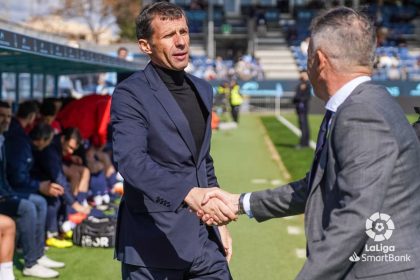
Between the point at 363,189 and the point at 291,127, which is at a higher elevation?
the point at 363,189

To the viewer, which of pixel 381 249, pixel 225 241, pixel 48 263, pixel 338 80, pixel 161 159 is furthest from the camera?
pixel 48 263

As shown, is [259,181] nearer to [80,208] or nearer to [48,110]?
[80,208]

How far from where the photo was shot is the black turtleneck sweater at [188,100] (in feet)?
11.0

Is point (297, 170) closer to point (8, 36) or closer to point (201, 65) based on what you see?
point (8, 36)

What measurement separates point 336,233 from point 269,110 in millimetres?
30172

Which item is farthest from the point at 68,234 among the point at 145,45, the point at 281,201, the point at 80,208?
the point at 281,201

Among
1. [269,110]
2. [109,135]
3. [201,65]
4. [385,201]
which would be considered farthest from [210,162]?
[201,65]

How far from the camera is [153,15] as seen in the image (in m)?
3.26

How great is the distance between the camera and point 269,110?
32.2 m

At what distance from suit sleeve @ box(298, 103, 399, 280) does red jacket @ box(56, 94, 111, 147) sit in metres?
7.44

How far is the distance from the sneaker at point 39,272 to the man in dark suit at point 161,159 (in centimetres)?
309

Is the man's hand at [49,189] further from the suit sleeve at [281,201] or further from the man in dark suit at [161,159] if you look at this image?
the suit sleeve at [281,201]

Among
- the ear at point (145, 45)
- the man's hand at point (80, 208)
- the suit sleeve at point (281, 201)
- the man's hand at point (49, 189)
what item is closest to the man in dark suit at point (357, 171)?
the suit sleeve at point (281, 201)

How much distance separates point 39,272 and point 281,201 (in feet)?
12.7
